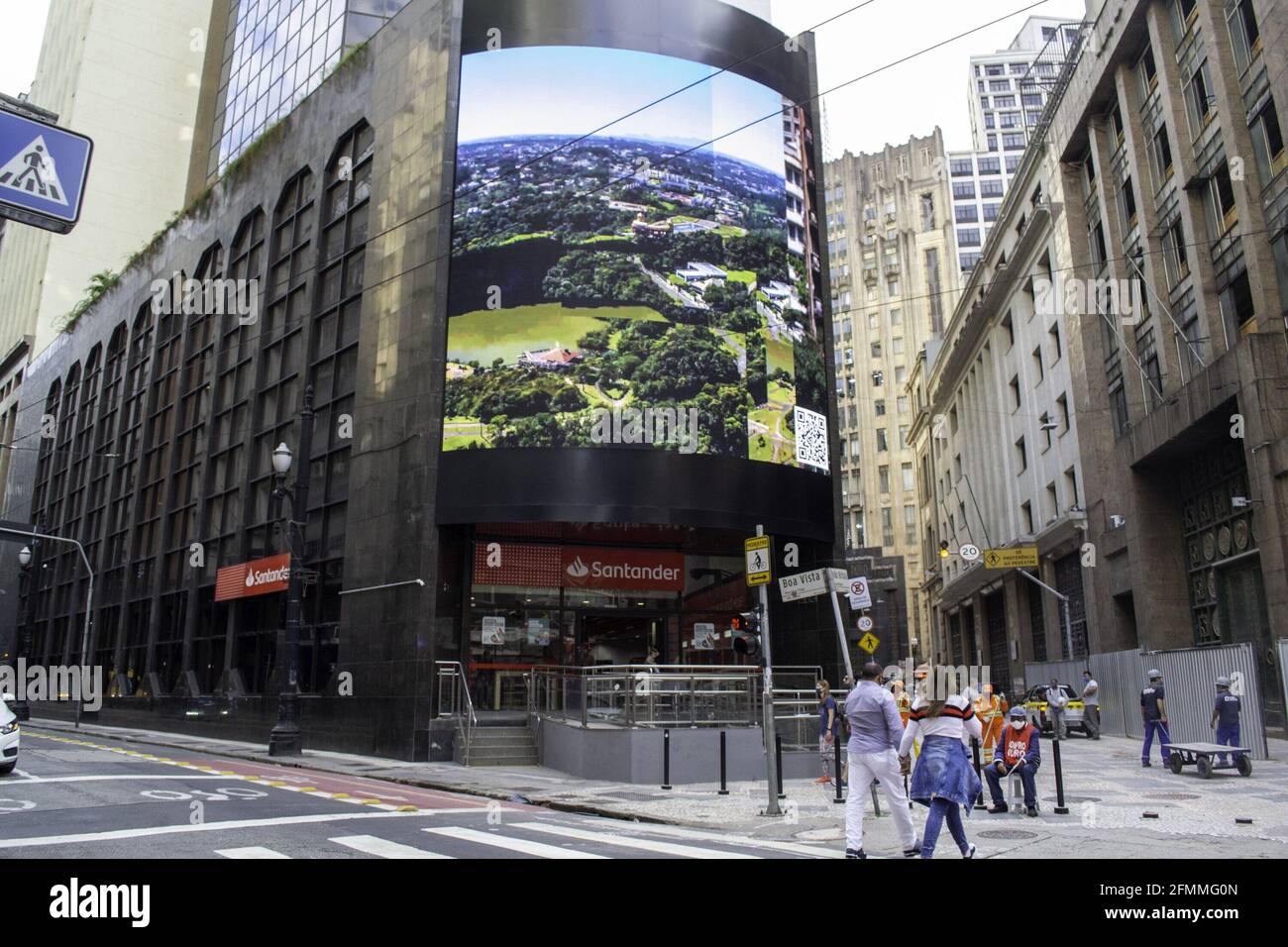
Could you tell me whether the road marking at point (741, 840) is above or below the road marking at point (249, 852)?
below

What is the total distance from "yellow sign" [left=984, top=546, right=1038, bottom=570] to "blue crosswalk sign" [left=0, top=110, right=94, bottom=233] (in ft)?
127

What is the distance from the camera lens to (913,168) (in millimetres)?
108250

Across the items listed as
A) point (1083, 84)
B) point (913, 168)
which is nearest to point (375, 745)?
point (1083, 84)

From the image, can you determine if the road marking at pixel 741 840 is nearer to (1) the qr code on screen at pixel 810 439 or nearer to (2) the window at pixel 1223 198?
(1) the qr code on screen at pixel 810 439

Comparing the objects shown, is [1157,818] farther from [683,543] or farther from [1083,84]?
[1083,84]

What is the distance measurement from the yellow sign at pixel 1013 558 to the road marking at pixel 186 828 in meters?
32.6

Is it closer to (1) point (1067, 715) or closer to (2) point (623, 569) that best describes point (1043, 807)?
(2) point (623, 569)

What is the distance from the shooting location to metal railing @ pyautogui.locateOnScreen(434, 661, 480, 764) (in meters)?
22.2

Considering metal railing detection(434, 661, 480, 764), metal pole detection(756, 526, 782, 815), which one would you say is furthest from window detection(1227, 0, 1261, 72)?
metal railing detection(434, 661, 480, 764)

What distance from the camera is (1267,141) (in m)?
25.4

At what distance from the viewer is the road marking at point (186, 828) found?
9.34m

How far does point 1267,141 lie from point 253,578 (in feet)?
103
